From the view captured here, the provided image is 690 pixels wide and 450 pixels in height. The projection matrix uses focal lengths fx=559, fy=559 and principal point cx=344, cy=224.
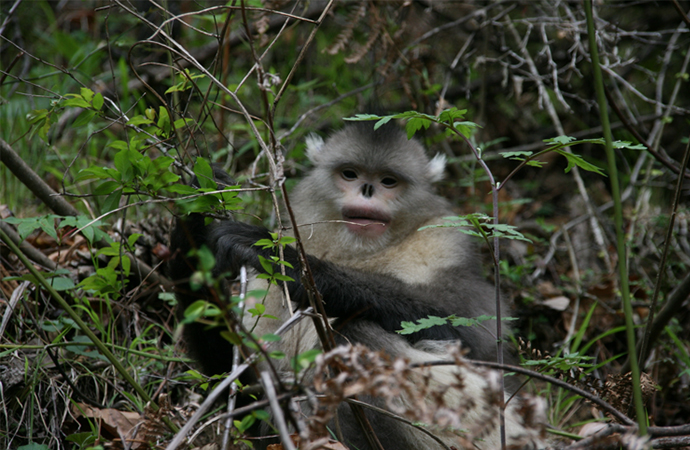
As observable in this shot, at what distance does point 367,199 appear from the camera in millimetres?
3969

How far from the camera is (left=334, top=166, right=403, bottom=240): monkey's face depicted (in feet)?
12.8

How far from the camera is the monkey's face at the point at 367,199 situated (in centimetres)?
390

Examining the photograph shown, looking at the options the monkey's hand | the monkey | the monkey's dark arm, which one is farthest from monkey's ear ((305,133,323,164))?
the monkey's hand

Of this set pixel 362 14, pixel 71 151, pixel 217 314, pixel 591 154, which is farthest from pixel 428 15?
pixel 217 314

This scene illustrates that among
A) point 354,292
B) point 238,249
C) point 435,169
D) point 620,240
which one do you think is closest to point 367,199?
point 435,169

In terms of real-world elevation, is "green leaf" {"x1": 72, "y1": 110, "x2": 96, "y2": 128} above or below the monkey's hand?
above

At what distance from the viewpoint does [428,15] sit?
6.04 m

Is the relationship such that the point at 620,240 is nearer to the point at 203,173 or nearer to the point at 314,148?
the point at 203,173

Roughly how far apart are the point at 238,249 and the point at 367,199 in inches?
49.2

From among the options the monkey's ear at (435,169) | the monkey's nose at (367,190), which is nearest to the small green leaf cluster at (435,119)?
the monkey's nose at (367,190)

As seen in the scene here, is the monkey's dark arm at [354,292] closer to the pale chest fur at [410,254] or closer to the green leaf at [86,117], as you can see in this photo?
the pale chest fur at [410,254]

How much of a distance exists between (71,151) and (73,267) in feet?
5.59

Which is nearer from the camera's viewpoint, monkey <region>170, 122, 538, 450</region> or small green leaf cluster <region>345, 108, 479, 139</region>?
small green leaf cluster <region>345, 108, 479, 139</region>

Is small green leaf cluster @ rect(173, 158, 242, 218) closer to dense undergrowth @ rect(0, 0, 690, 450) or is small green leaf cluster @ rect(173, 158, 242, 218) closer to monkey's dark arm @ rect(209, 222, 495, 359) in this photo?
dense undergrowth @ rect(0, 0, 690, 450)
